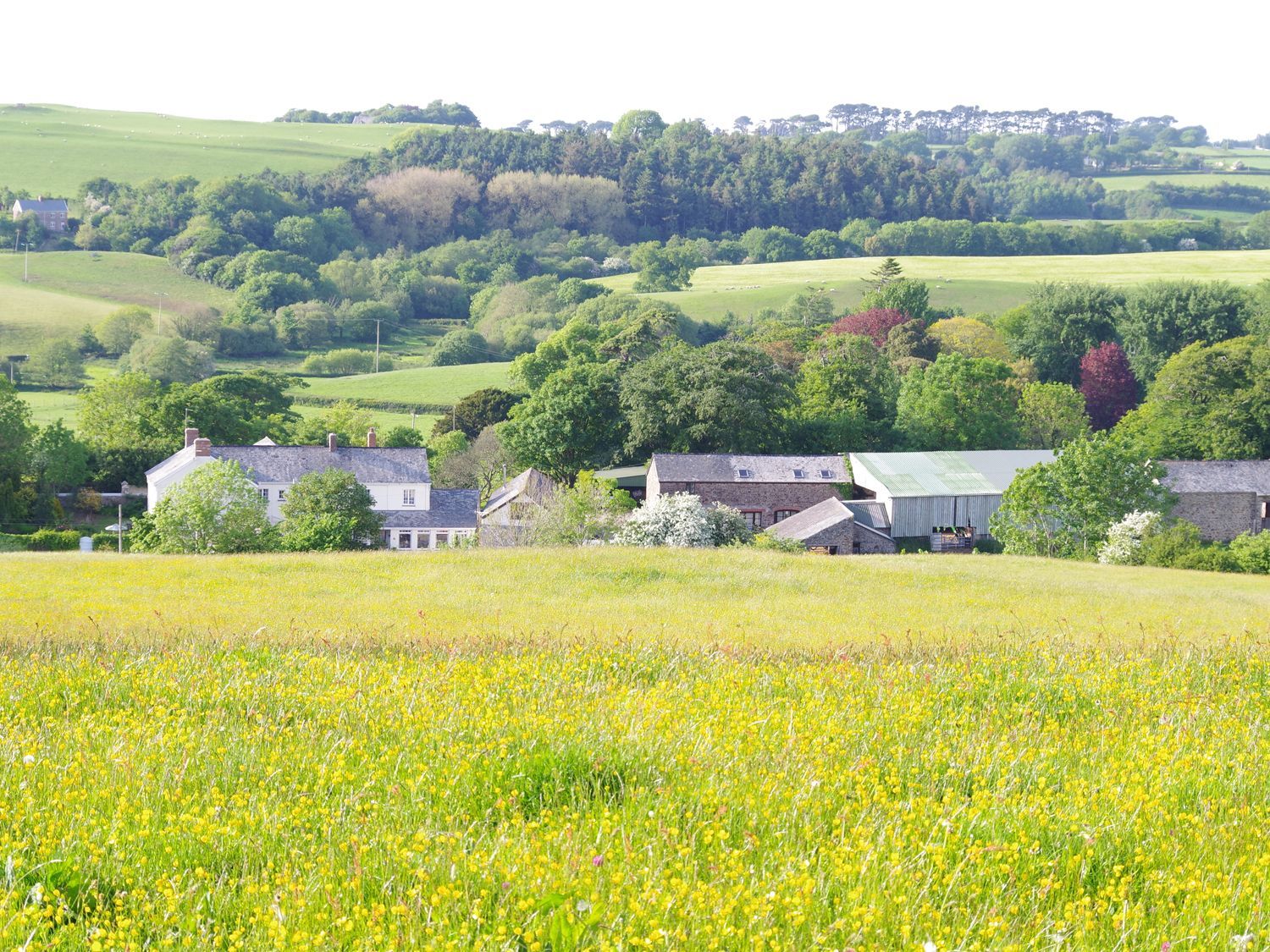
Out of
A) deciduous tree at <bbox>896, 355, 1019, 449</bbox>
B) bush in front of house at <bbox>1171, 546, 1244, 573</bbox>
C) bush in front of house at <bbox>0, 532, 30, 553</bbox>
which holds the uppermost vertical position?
deciduous tree at <bbox>896, 355, 1019, 449</bbox>

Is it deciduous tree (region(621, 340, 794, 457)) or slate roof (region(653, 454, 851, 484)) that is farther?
deciduous tree (region(621, 340, 794, 457))

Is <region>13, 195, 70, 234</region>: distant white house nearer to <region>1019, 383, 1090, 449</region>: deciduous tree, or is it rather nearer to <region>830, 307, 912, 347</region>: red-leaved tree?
<region>830, 307, 912, 347</region>: red-leaved tree

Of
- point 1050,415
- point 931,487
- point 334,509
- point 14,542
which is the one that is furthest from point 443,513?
point 1050,415

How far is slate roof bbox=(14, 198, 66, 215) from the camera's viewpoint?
184 metres

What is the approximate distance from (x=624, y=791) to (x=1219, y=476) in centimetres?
7059

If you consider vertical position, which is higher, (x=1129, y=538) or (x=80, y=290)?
(x=80, y=290)

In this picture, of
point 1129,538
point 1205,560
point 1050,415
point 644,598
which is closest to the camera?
point 644,598

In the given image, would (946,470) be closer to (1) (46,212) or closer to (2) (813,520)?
(2) (813,520)

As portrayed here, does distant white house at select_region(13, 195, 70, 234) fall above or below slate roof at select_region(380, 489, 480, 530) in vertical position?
above

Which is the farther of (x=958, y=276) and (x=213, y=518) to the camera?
(x=958, y=276)

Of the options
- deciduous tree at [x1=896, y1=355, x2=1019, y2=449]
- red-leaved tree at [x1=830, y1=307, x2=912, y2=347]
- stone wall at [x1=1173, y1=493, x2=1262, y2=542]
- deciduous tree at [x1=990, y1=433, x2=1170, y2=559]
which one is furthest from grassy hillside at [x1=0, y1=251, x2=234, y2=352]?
stone wall at [x1=1173, y1=493, x2=1262, y2=542]

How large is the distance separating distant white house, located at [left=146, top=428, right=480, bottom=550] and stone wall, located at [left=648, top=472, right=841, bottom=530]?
41.7 feet

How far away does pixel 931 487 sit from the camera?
66.3 m

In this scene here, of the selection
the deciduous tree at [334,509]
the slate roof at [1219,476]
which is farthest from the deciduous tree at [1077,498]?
the deciduous tree at [334,509]
